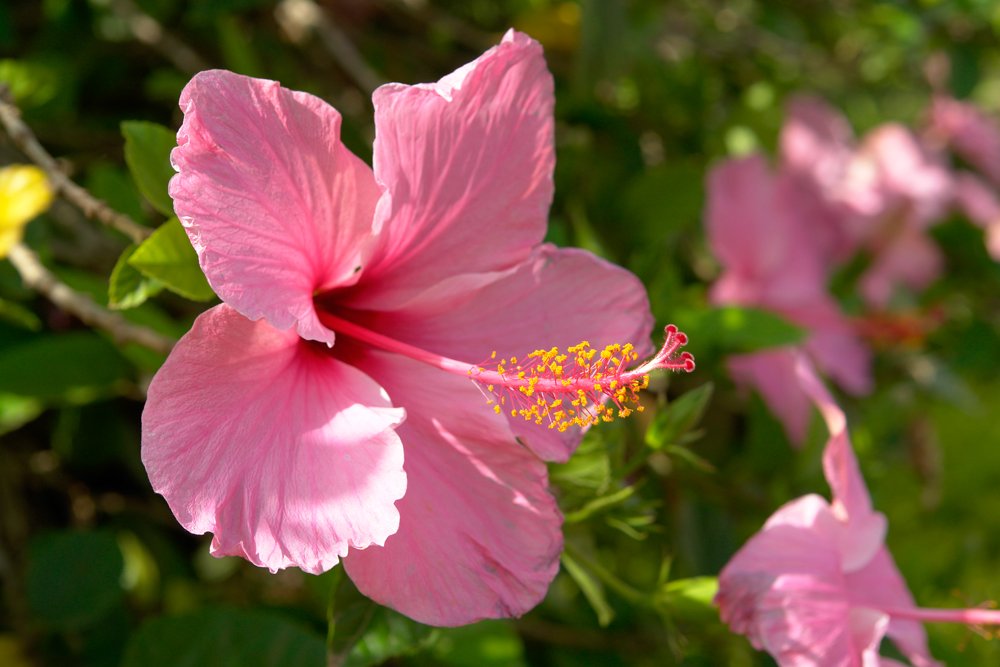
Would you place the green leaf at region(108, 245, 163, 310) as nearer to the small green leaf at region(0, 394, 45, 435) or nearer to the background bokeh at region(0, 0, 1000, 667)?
the background bokeh at region(0, 0, 1000, 667)

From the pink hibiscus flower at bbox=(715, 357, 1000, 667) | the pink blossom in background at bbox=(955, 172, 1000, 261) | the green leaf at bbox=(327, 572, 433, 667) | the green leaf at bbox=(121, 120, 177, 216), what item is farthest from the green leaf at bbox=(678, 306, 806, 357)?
the pink blossom in background at bbox=(955, 172, 1000, 261)

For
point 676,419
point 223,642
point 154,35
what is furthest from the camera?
point 154,35

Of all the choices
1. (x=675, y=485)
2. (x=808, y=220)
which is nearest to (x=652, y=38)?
(x=808, y=220)

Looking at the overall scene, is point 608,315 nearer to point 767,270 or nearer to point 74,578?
point 74,578

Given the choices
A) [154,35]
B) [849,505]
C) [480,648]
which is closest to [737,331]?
[849,505]

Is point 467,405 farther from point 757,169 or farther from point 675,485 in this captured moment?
point 757,169

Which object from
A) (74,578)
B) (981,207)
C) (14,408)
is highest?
(981,207)

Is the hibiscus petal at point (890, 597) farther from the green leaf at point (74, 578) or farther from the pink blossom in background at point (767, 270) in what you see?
the green leaf at point (74, 578)
